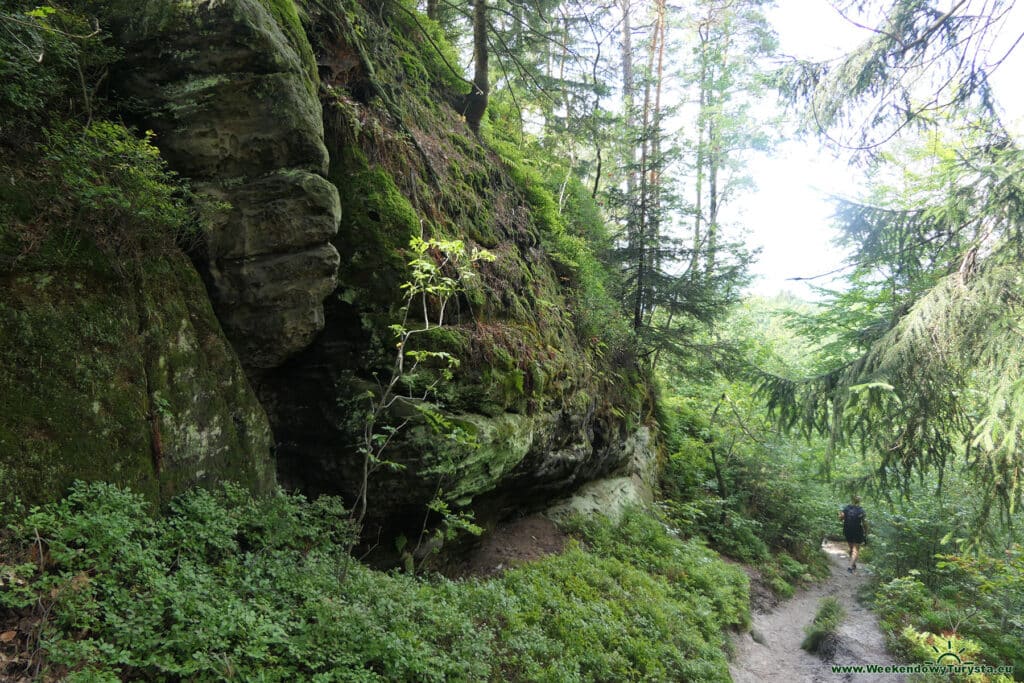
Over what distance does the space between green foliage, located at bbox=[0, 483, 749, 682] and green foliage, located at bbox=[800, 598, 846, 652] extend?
9.44 ft

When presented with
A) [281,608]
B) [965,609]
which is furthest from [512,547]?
[965,609]

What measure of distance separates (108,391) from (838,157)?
9.85 metres

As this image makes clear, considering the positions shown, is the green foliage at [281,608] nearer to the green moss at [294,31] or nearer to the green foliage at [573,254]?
the green moss at [294,31]

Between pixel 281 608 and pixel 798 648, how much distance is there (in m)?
8.69

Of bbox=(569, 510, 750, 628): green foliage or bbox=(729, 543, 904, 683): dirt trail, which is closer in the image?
bbox=(729, 543, 904, 683): dirt trail

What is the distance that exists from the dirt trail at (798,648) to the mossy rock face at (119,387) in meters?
7.37

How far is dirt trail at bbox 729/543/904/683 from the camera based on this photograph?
7332mm

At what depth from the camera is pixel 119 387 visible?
12.8ft

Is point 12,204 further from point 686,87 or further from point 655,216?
point 686,87

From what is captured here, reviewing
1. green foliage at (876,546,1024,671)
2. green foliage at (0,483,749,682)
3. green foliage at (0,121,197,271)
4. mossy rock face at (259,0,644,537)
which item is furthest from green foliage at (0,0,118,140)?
green foliage at (876,546,1024,671)

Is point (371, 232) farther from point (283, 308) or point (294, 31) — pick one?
point (294, 31)

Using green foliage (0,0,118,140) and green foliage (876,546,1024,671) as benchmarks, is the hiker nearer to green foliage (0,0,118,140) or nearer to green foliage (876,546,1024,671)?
green foliage (876,546,1024,671)

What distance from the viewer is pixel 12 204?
3.62 metres

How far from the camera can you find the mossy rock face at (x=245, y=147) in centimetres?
479
